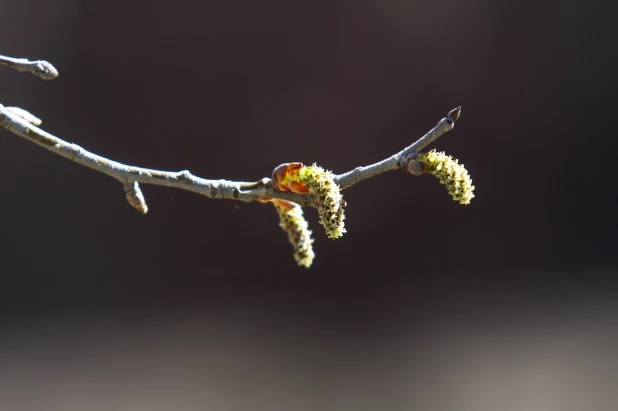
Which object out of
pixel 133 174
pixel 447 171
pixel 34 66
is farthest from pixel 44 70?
pixel 447 171

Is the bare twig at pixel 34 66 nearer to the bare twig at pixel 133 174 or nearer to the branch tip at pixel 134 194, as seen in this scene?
the bare twig at pixel 133 174

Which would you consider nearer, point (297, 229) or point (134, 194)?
point (134, 194)

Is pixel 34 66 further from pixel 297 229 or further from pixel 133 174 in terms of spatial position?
pixel 297 229

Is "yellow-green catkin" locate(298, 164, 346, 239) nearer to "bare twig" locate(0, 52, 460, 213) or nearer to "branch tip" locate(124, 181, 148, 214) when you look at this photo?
"bare twig" locate(0, 52, 460, 213)

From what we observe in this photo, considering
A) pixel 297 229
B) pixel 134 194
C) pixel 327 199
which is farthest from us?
pixel 297 229

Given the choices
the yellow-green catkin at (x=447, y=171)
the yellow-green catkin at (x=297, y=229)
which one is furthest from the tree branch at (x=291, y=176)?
the yellow-green catkin at (x=297, y=229)

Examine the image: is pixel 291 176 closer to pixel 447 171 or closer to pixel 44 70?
pixel 447 171

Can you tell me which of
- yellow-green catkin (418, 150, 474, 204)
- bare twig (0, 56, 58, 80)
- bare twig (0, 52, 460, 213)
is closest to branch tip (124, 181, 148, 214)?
bare twig (0, 52, 460, 213)

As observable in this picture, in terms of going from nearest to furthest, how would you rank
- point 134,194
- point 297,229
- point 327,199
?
point 327,199 → point 134,194 → point 297,229

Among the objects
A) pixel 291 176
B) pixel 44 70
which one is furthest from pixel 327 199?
pixel 44 70

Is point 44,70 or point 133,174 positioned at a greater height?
point 44,70
